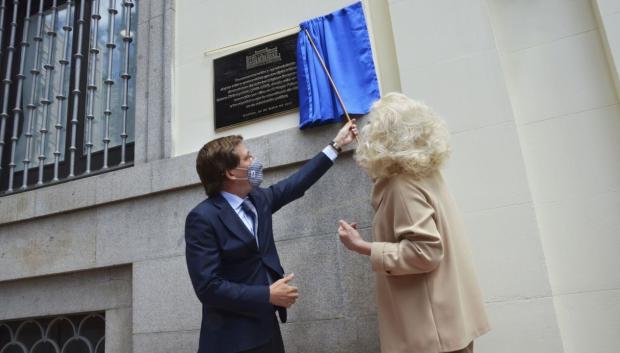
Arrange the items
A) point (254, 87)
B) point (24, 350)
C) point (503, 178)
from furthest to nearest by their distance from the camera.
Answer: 1. point (24, 350)
2. point (254, 87)
3. point (503, 178)

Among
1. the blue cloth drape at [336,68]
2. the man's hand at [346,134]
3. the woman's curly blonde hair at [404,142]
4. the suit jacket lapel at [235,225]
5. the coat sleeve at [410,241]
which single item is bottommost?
the coat sleeve at [410,241]

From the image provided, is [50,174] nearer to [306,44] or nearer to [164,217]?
[164,217]

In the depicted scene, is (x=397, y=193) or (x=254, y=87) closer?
(x=397, y=193)

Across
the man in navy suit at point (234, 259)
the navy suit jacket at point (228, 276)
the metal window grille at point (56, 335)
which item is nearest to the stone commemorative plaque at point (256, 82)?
the man in navy suit at point (234, 259)

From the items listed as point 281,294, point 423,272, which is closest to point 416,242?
point 423,272

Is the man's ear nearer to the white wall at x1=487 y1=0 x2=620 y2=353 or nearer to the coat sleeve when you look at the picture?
the coat sleeve

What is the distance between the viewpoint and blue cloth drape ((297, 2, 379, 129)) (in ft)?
12.9

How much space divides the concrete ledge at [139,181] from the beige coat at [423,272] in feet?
4.99

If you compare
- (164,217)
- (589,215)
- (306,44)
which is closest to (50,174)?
(164,217)

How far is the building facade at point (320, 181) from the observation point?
3.29 meters

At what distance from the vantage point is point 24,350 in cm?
524

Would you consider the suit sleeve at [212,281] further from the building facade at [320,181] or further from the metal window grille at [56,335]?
the metal window grille at [56,335]

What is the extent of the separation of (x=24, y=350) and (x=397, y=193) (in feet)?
15.3

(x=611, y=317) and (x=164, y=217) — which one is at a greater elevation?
(x=164, y=217)
